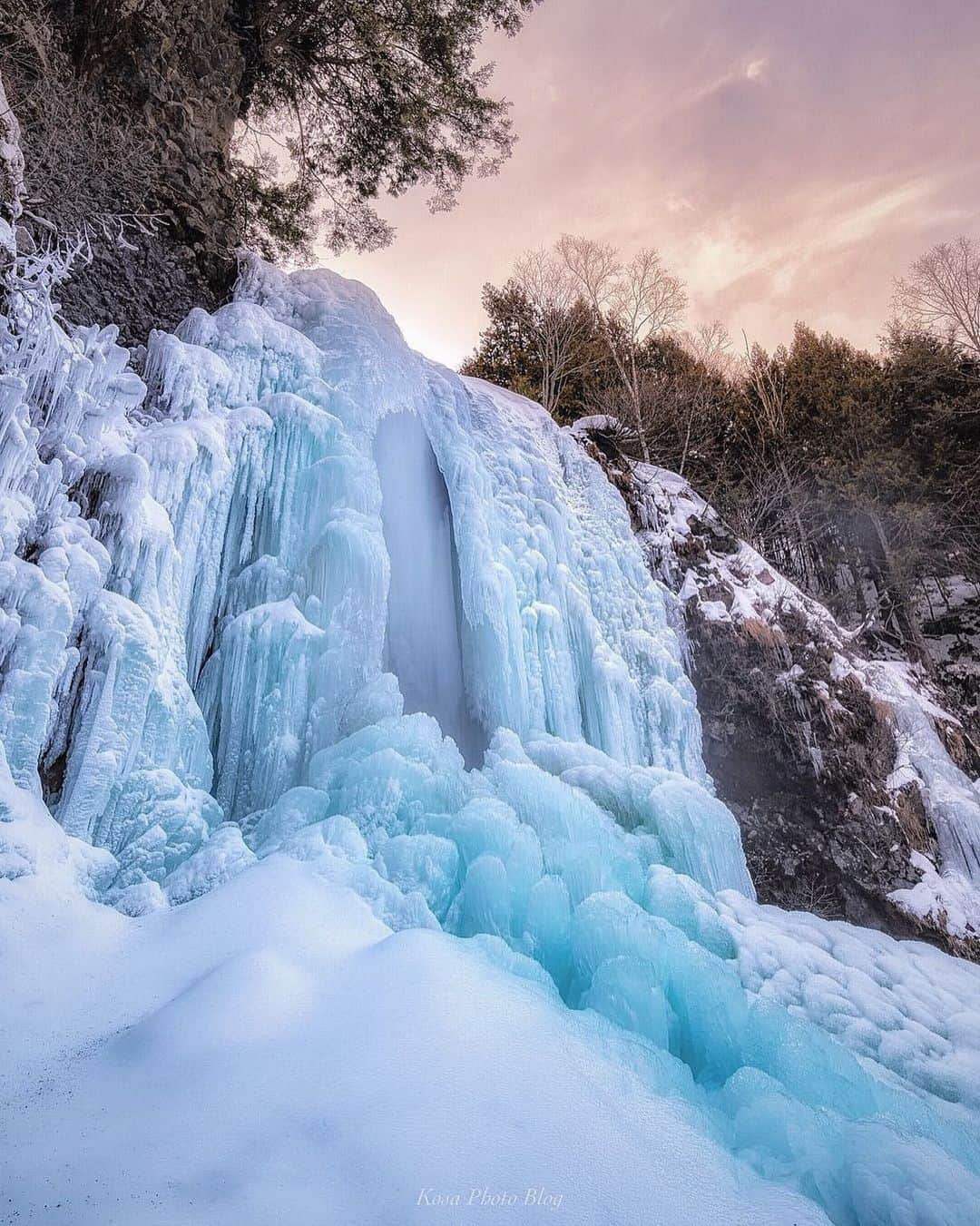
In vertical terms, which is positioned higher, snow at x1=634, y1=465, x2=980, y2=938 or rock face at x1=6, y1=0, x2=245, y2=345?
rock face at x1=6, y1=0, x2=245, y2=345

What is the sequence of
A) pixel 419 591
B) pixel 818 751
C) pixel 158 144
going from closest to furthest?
pixel 158 144 → pixel 419 591 → pixel 818 751

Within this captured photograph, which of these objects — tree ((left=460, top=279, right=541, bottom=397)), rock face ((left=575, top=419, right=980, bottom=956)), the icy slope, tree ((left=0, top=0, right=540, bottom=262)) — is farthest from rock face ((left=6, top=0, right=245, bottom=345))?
tree ((left=460, top=279, right=541, bottom=397))

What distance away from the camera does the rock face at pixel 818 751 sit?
6.91 m

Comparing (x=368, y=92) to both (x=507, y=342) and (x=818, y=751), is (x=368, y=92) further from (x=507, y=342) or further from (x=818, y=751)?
(x=818, y=751)

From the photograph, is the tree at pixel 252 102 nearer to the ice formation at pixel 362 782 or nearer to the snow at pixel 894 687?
the ice formation at pixel 362 782

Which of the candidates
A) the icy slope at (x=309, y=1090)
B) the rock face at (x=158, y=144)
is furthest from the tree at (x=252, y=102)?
the icy slope at (x=309, y=1090)

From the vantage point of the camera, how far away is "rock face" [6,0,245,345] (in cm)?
503

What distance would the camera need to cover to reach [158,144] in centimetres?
606

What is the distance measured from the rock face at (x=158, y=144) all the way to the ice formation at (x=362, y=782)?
48 cm

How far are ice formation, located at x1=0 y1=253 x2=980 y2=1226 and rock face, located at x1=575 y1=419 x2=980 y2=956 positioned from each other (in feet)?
3.56

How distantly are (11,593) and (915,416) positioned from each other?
16.6 metres

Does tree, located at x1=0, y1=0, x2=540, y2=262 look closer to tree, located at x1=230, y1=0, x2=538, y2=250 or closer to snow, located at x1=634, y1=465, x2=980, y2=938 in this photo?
tree, located at x1=230, y1=0, x2=538, y2=250

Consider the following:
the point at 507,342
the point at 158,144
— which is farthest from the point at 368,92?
the point at 507,342

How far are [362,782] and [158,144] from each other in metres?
6.66
